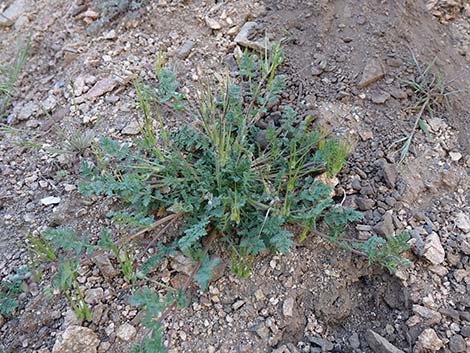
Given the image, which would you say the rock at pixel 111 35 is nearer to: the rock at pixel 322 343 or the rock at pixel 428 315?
the rock at pixel 322 343

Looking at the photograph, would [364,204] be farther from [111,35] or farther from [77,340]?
[111,35]

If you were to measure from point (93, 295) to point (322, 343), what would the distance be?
95 cm

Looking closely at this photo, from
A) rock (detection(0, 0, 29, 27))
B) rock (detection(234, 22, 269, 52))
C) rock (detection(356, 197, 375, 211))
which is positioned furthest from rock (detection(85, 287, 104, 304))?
rock (detection(0, 0, 29, 27))

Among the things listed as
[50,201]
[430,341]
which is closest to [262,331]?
[430,341]

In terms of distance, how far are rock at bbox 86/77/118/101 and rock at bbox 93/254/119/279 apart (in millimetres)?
1014

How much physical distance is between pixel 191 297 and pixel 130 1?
1917 mm

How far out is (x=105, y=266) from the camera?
219 centimetres

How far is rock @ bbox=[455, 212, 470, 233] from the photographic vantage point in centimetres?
234

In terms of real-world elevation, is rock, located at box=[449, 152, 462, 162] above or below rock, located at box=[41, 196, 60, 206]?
below

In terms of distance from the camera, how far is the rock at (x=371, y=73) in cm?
267

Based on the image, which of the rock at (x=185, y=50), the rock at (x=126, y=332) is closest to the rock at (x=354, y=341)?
the rock at (x=126, y=332)

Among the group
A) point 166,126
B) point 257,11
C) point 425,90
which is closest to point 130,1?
point 257,11

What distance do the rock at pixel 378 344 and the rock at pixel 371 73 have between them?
4.13 feet

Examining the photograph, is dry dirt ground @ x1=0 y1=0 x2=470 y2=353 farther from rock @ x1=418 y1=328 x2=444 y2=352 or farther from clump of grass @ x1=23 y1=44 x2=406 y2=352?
clump of grass @ x1=23 y1=44 x2=406 y2=352
